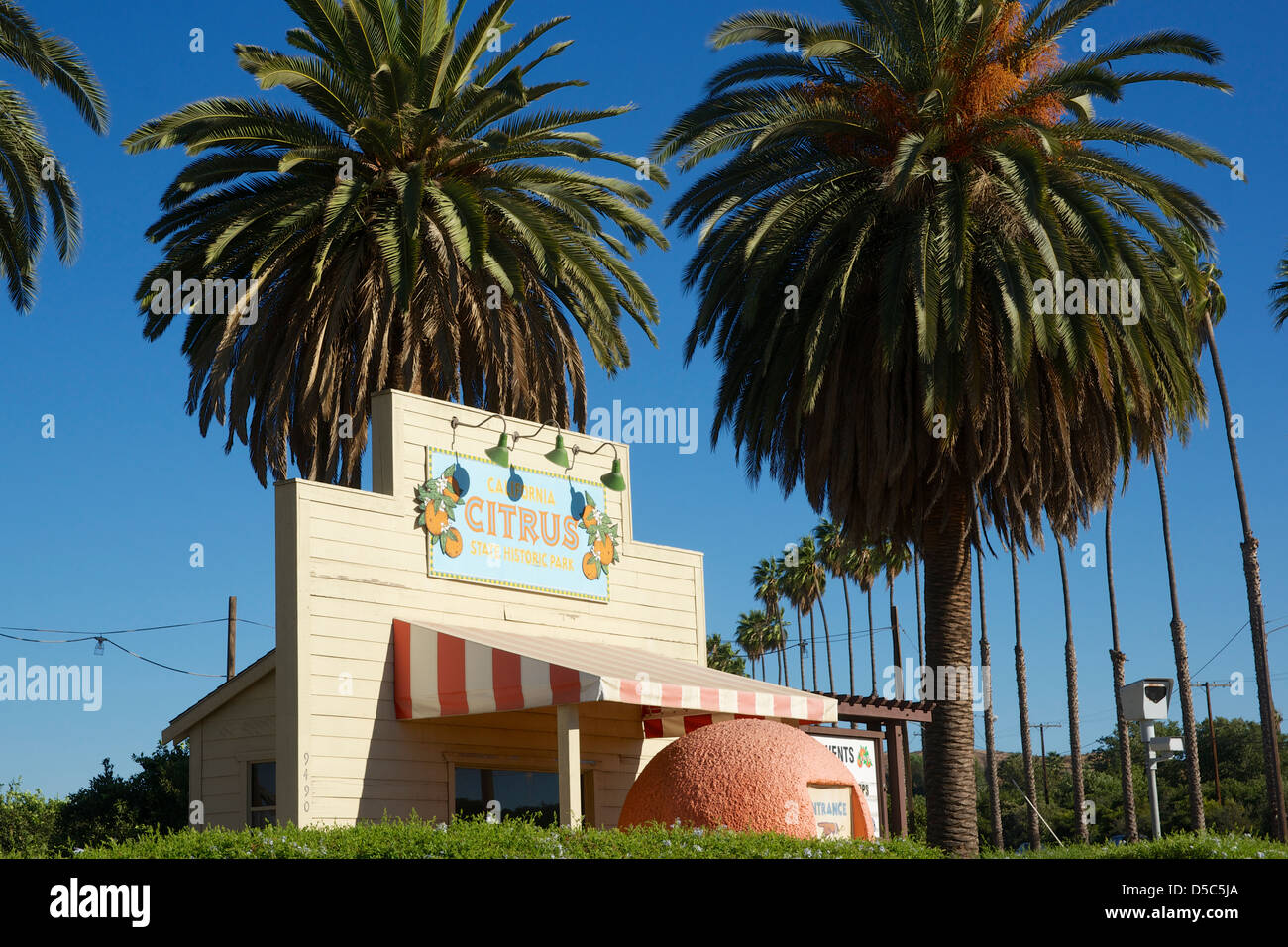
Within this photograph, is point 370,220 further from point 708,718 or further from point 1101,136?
point 1101,136

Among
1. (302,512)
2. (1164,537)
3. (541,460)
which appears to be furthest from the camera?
(1164,537)

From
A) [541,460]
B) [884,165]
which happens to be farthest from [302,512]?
[884,165]

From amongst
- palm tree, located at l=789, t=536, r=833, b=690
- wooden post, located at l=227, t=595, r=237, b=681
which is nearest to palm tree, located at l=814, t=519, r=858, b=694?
palm tree, located at l=789, t=536, r=833, b=690

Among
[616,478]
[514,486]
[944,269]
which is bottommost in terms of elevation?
[514,486]

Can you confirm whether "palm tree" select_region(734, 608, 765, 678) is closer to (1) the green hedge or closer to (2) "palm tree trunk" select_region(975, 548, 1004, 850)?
(2) "palm tree trunk" select_region(975, 548, 1004, 850)

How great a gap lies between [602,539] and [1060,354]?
711 centimetres

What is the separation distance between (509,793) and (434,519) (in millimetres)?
3868

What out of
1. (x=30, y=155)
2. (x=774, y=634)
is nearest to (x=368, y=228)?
(x=30, y=155)

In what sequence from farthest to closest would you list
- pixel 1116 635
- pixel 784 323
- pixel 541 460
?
pixel 1116 635 < pixel 784 323 < pixel 541 460

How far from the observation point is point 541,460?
18812 millimetres

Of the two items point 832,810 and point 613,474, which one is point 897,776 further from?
point 832,810

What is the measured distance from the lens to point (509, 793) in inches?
704

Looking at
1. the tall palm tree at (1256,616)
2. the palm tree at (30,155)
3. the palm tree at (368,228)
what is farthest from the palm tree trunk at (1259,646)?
the palm tree at (30,155)

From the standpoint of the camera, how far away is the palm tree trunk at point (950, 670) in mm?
18875
